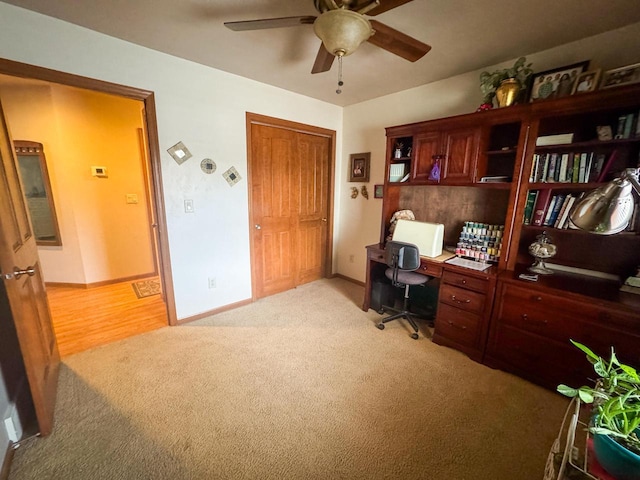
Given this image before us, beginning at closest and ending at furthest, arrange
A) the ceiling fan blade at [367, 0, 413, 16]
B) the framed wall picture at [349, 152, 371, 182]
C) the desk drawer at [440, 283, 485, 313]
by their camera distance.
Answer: the ceiling fan blade at [367, 0, 413, 16]
the desk drawer at [440, 283, 485, 313]
the framed wall picture at [349, 152, 371, 182]

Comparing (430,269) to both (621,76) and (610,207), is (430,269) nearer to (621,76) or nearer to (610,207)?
(610,207)

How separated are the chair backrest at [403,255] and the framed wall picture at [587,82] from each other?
152 centimetres

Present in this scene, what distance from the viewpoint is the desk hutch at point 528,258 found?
→ 1631mm

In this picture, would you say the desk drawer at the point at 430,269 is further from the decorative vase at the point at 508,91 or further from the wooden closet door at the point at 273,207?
the wooden closet door at the point at 273,207

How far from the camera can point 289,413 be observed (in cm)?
164

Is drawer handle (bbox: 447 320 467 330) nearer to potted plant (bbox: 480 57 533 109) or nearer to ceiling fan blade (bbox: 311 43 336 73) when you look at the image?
potted plant (bbox: 480 57 533 109)

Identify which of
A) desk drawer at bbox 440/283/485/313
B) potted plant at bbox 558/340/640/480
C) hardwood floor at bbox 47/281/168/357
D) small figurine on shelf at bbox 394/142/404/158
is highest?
small figurine on shelf at bbox 394/142/404/158

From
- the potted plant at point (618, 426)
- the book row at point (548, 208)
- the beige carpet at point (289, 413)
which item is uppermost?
the book row at point (548, 208)

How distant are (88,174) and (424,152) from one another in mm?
4012

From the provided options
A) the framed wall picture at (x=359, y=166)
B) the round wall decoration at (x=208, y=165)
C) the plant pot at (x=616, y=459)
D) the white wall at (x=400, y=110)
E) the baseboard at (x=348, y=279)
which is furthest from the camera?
the baseboard at (x=348, y=279)

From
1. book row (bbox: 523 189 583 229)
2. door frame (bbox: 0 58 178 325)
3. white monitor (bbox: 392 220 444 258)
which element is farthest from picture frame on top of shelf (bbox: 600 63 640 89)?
door frame (bbox: 0 58 178 325)

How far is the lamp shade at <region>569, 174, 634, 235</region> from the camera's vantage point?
4.16 ft

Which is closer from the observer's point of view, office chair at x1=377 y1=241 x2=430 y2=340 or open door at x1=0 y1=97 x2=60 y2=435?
open door at x1=0 y1=97 x2=60 y2=435

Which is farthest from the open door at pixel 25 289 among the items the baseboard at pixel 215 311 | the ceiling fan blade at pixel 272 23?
the ceiling fan blade at pixel 272 23
